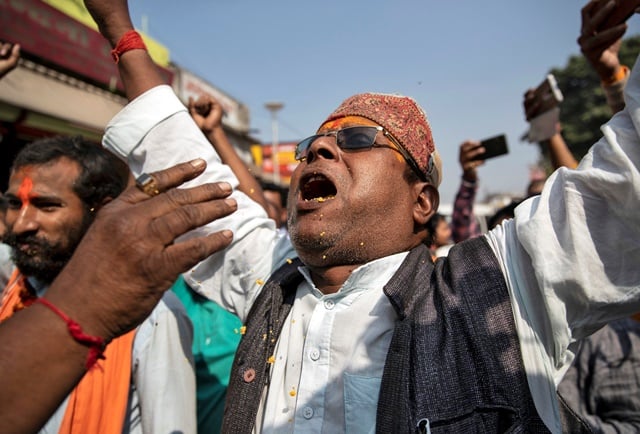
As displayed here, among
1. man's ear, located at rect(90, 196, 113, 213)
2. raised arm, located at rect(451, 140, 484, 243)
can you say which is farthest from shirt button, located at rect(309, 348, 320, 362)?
raised arm, located at rect(451, 140, 484, 243)

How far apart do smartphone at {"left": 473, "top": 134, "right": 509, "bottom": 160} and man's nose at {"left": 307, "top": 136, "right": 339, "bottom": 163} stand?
7.05 ft

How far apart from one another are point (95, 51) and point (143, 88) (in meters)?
6.61

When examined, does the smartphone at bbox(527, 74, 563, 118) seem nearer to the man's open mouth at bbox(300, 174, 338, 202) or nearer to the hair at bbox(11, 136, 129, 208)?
the man's open mouth at bbox(300, 174, 338, 202)

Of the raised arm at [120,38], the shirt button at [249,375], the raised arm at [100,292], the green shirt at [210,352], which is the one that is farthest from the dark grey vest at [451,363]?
the raised arm at [120,38]

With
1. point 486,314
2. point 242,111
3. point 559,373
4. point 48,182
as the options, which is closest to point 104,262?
point 486,314

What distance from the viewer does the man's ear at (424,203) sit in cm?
206

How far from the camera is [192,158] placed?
2021 mm

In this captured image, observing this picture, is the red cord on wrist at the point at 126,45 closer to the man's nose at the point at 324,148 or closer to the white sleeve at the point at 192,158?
the white sleeve at the point at 192,158

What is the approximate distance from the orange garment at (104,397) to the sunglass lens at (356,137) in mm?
1309

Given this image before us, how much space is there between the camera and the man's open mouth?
6.41 ft

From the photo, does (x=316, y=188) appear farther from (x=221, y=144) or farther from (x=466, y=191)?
(x=466, y=191)

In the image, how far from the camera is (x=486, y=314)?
141cm

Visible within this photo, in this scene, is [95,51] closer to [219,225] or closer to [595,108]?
[219,225]

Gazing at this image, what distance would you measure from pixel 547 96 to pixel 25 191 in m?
3.51
